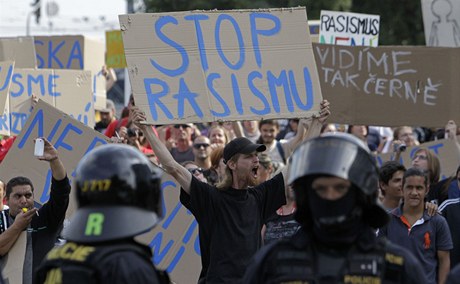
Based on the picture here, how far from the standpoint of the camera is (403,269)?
365 cm

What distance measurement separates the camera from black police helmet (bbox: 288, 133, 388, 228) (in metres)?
3.66

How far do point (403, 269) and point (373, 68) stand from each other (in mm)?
7060

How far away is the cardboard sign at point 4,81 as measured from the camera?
980 cm

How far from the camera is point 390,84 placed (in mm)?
10477

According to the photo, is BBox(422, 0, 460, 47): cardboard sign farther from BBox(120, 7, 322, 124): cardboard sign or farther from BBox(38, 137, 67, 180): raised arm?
BBox(38, 137, 67, 180): raised arm

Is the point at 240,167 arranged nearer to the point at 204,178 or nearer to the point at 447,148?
the point at 204,178

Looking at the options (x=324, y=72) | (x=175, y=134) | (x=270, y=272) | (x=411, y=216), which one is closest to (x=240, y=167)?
(x=411, y=216)

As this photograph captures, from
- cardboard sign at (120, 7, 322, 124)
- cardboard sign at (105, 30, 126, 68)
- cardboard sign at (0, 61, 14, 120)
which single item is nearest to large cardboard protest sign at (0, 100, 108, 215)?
cardboard sign at (0, 61, 14, 120)

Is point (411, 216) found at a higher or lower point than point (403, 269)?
lower

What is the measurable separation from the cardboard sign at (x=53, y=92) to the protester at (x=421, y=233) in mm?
5046

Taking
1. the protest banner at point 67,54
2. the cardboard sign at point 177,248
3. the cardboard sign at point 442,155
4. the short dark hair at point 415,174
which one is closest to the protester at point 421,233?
the short dark hair at point 415,174

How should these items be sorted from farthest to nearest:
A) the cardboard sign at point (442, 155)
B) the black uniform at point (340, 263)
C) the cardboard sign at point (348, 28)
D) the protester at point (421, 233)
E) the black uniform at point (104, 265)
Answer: the cardboard sign at point (348, 28)
the cardboard sign at point (442, 155)
the protester at point (421, 233)
the black uniform at point (340, 263)
the black uniform at point (104, 265)

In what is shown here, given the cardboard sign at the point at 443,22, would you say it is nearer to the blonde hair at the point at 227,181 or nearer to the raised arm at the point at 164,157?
the raised arm at the point at 164,157

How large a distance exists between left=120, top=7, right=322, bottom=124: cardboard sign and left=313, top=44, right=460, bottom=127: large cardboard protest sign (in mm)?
2238
